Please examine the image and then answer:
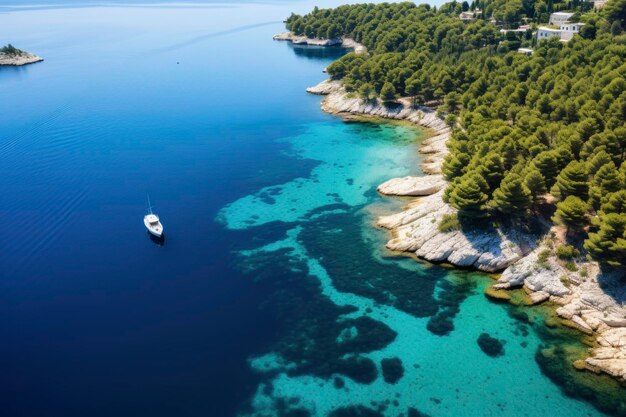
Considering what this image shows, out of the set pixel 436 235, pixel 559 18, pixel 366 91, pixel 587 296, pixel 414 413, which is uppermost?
pixel 559 18

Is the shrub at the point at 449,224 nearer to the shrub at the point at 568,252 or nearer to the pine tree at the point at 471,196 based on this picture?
the pine tree at the point at 471,196

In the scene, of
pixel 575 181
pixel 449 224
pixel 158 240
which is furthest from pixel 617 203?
pixel 158 240

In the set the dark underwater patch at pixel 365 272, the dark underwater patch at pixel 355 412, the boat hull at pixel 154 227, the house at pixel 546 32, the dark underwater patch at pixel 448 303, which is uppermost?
the house at pixel 546 32

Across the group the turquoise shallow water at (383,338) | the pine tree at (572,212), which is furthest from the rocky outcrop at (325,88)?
the pine tree at (572,212)

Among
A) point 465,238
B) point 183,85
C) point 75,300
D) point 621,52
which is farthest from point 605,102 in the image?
point 183,85

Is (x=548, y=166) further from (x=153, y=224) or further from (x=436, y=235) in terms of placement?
(x=153, y=224)

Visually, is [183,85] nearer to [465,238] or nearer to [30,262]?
[30,262]
